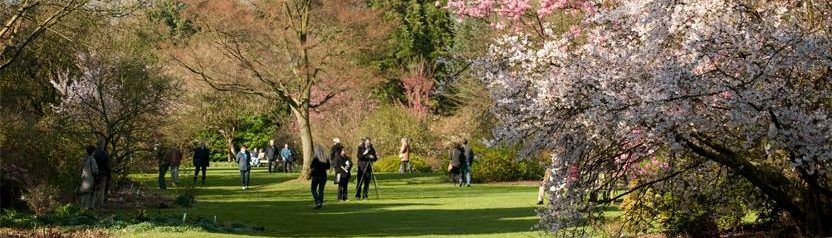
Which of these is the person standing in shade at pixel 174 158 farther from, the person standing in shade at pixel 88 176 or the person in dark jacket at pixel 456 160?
the person standing in shade at pixel 88 176

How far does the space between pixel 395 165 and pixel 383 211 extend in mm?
31581

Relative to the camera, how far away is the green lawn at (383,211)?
1891 cm

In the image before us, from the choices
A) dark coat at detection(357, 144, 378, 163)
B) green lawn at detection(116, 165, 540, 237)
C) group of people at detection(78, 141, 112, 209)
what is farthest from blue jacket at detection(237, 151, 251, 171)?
group of people at detection(78, 141, 112, 209)

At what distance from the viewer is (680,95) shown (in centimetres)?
1063

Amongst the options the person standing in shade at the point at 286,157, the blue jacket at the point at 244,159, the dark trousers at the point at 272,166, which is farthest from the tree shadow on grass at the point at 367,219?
the person standing in shade at the point at 286,157

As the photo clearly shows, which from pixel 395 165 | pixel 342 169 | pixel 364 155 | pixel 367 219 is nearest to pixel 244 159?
pixel 364 155

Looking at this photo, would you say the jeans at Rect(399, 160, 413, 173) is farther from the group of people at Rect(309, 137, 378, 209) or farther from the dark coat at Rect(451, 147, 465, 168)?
the group of people at Rect(309, 137, 378, 209)

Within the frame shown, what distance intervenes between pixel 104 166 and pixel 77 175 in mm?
1554

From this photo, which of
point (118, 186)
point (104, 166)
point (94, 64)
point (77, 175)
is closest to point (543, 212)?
point (104, 166)

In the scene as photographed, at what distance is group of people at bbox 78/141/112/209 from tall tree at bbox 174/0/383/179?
670 inches

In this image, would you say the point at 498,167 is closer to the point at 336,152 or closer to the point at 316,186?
the point at 336,152

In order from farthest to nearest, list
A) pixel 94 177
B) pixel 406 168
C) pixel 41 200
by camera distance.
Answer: pixel 406 168, pixel 94 177, pixel 41 200

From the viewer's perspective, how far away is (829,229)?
12961 mm

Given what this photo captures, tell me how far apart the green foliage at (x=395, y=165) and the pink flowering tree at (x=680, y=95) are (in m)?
42.9
